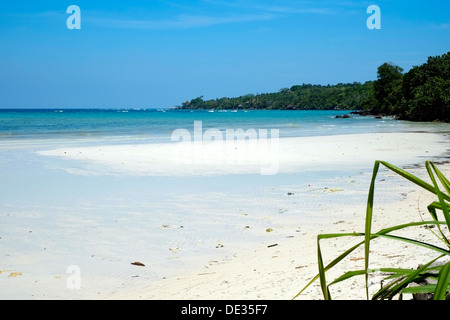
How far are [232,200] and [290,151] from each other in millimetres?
8337

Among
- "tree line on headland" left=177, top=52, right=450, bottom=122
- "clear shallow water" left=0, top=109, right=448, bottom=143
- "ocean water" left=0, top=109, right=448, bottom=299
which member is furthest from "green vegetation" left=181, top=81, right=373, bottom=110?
"ocean water" left=0, top=109, right=448, bottom=299

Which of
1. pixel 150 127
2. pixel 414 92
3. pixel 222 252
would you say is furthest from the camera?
pixel 414 92

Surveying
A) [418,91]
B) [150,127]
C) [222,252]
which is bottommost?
[222,252]

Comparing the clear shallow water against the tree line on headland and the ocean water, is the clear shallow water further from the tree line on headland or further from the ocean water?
the ocean water

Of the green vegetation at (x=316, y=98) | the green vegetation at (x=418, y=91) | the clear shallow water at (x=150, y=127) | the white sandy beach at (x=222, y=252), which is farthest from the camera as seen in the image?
the green vegetation at (x=316, y=98)

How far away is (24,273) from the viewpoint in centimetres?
432

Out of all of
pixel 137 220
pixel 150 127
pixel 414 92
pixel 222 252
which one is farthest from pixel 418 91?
pixel 222 252

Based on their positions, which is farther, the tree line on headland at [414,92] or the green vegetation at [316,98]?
the green vegetation at [316,98]

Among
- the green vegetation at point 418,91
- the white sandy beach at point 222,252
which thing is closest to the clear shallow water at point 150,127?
the green vegetation at point 418,91

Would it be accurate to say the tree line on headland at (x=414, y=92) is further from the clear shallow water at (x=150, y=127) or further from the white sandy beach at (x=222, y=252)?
the white sandy beach at (x=222, y=252)

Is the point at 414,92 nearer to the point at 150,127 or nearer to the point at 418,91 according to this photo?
the point at 418,91

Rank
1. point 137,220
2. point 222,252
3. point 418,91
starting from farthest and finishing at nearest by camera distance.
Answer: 1. point 418,91
2. point 137,220
3. point 222,252
